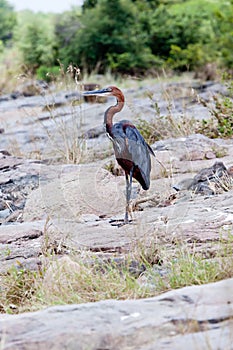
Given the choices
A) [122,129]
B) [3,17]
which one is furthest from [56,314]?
[3,17]

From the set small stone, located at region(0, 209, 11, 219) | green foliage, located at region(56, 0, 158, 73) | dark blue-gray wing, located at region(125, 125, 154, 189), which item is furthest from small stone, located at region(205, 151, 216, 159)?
green foliage, located at region(56, 0, 158, 73)

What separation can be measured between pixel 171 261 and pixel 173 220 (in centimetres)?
113

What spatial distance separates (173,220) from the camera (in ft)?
18.2

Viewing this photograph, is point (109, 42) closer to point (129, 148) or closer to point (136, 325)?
point (129, 148)

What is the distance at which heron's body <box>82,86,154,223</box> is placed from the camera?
212 inches

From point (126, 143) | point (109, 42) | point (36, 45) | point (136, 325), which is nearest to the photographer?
point (136, 325)

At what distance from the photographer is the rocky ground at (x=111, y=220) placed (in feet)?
10.5

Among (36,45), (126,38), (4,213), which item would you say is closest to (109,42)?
(126,38)

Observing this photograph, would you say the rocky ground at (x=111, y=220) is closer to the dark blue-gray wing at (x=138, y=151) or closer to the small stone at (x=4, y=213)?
the small stone at (x=4, y=213)

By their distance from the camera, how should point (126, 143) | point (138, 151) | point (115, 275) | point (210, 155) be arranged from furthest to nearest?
point (210, 155)
point (138, 151)
point (126, 143)
point (115, 275)

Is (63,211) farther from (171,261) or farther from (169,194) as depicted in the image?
(171,261)

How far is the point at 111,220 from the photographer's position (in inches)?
231

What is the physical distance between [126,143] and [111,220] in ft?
2.34

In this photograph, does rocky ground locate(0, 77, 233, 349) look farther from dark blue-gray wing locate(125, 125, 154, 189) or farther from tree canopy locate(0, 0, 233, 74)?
tree canopy locate(0, 0, 233, 74)
